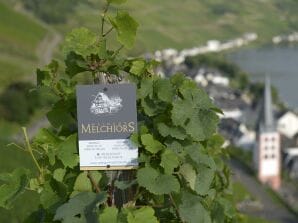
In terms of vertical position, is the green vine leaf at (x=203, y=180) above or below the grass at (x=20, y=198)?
above

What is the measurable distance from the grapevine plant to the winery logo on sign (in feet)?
0.38

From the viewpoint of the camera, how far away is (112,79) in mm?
2865

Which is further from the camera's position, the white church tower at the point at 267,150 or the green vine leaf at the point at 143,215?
the white church tower at the point at 267,150

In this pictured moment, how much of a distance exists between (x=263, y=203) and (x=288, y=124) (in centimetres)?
2034

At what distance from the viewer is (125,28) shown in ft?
8.70

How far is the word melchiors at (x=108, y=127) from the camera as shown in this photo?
8.84 ft

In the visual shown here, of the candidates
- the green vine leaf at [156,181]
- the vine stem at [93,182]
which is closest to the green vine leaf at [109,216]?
the green vine leaf at [156,181]

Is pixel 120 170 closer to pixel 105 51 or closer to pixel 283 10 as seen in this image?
pixel 105 51

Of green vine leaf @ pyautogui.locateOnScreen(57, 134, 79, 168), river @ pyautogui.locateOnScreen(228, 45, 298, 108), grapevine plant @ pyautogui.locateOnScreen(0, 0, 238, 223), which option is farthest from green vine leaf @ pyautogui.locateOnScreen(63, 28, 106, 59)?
river @ pyautogui.locateOnScreen(228, 45, 298, 108)

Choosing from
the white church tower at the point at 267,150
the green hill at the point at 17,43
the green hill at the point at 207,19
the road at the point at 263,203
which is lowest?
the road at the point at 263,203

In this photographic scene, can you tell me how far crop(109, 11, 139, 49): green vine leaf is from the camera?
262 centimetres

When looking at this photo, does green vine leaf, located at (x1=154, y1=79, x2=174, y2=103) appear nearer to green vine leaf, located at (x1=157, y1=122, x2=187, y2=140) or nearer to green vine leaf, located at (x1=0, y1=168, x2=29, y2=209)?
green vine leaf, located at (x1=157, y1=122, x2=187, y2=140)

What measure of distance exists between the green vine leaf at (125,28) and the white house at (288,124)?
49.1 meters

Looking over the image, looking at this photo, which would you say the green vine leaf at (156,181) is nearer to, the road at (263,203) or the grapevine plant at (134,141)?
the grapevine plant at (134,141)
